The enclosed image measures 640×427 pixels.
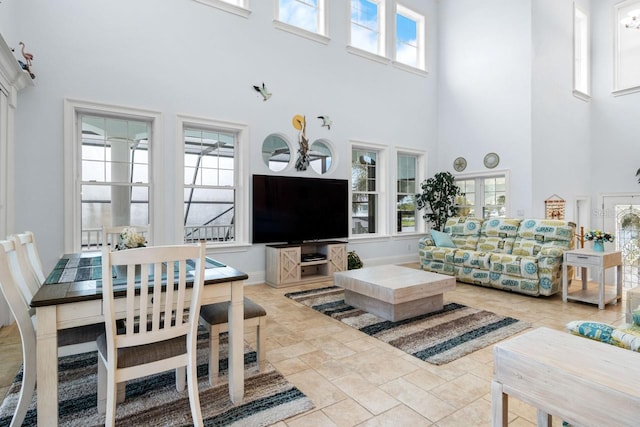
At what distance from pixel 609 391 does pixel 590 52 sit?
923 cm

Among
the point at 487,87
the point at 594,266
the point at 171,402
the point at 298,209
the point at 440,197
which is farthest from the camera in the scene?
the point at 440,197

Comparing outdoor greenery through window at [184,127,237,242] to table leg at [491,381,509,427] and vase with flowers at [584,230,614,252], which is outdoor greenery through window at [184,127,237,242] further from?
vase with flowers at [584,230,614,252]

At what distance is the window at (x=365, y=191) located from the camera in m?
6.37

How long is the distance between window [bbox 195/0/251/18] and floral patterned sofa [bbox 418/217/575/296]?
14.8 feet

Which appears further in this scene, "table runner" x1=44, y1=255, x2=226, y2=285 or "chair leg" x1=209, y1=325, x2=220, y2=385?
"chair leg" x1=209, y1=325, x2=220, y2=385

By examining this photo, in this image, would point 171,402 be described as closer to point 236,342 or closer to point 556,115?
point 236,342

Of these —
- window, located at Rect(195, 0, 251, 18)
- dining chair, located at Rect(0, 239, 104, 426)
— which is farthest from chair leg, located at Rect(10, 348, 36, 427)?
window, located at Rect(195, 0, 251, 18)

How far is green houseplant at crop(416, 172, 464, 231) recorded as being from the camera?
686 cm

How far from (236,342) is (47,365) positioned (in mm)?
892

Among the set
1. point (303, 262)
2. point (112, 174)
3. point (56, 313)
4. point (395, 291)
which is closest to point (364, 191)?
point (303, 262)

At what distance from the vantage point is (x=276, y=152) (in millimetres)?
5391

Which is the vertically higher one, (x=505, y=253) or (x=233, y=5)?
(x=233, y=5)

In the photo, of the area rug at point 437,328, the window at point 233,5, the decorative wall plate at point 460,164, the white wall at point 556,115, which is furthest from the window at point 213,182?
the white wall at point 556,115

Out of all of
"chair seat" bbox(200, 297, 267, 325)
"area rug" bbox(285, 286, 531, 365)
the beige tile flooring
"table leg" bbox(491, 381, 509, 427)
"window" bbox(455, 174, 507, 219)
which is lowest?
the beige tile flooring
